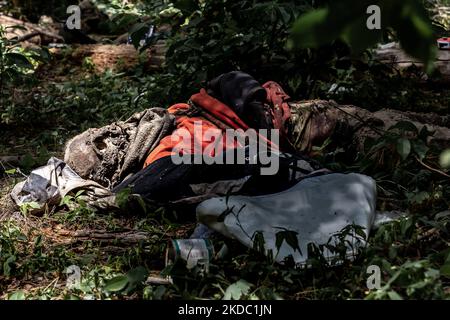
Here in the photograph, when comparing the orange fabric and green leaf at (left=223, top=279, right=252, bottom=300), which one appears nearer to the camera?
green leaf at (left=223, top=279, right=252, bottom=300)

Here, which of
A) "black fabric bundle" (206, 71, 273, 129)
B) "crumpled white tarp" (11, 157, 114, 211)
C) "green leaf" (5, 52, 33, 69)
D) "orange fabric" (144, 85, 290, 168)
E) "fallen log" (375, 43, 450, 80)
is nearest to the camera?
"crumpled white tarp" (11, 157, 114, 211)

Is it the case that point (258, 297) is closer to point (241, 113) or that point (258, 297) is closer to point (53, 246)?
point (53, 246)

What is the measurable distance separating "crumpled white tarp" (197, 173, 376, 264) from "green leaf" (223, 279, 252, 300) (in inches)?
12.9

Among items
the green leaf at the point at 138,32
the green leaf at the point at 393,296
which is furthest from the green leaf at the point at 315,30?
the green leaf at the point at 138,32

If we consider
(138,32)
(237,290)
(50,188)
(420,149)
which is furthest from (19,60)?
(237,290)

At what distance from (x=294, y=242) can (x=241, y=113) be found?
150cm

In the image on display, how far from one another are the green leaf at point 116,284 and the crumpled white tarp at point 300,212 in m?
0.53

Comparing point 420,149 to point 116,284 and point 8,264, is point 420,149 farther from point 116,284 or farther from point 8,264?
point 8,264

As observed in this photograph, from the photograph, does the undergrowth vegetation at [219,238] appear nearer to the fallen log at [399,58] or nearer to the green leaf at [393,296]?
the green leaf at [393,296]

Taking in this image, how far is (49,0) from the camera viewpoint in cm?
927

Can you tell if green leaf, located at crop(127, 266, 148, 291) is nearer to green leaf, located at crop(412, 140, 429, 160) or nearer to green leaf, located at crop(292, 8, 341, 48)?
green leaf, located at crop(412, 140, 429, 160)

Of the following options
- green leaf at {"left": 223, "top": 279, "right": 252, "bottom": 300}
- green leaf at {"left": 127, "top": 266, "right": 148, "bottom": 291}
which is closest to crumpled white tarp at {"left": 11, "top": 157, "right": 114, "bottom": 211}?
green leaf at {"left": 127, "top": 266, "right": 148, "bottom": 291}

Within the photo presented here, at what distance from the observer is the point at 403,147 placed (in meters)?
2.97

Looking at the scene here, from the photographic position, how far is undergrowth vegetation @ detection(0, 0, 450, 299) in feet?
7.98
